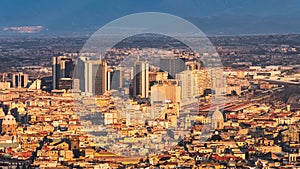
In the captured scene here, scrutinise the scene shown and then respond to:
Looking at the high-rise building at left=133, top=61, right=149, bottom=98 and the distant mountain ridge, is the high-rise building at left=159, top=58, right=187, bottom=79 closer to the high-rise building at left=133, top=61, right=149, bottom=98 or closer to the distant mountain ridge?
the high-rise building at left=133, top=61, right=149, bottom=98

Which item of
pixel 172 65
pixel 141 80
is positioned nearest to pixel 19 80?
pixel 172 65

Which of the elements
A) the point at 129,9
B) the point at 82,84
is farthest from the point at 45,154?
the point at 129,9

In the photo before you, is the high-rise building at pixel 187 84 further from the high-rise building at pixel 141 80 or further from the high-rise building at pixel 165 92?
the high-rise building at pixel 141 80

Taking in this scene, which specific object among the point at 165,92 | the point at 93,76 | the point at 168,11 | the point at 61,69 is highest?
the point at 168,11

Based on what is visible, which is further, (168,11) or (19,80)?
(168,11)

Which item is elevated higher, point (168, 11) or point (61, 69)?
point (168, 11)

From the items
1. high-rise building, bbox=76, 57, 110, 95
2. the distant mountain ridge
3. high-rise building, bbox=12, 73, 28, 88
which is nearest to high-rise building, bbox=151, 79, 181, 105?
high-rise building, bbox=76, 57, 110, 95

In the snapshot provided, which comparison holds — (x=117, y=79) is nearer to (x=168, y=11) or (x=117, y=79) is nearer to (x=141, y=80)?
(x=141, y=80)
